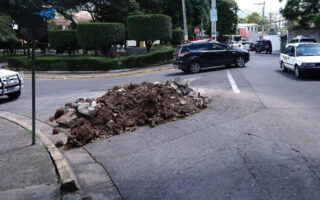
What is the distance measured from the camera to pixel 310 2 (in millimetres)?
38719

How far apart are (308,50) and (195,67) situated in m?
5.94

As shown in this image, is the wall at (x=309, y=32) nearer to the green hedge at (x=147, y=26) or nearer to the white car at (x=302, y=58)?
the green hedge at (x=147, y=26)

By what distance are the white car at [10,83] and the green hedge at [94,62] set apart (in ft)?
36.3

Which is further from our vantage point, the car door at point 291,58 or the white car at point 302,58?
the car door at point 291,58

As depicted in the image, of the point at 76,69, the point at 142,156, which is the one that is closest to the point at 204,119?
the point at 142,156

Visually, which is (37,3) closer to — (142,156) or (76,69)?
(76,69)

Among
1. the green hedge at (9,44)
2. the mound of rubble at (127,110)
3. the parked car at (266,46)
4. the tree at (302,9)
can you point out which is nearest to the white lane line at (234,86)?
the mound of rubble at (127,110)

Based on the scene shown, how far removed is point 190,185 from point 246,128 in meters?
3.09

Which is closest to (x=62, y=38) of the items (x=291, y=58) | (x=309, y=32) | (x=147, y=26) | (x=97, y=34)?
(x=97, y=34)

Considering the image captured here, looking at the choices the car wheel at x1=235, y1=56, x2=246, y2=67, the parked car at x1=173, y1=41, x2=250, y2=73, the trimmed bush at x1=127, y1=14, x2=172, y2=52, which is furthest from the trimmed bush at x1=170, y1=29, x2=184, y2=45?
the parked car at x1=173, y1=41, x2=250, y2=73

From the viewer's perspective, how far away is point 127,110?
8742 mm

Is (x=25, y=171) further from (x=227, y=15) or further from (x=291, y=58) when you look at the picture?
(x=227, y=15)

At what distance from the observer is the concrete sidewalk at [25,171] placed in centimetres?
485

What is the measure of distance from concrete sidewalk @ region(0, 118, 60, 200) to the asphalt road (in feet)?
3.05
